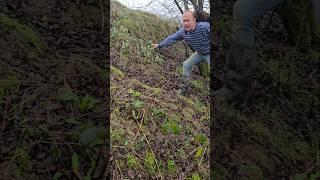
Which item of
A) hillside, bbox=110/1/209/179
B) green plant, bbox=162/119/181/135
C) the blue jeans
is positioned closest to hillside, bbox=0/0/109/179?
hillside, bbox=110/1/209/179

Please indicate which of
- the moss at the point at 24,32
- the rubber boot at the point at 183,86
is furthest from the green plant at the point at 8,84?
the rubber boot at the point at 183,86

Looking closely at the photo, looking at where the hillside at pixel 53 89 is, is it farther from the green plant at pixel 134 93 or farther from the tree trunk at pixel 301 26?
the tree trunk at pixel 301 26

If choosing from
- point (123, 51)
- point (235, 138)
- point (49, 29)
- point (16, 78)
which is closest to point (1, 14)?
point (49, 29)

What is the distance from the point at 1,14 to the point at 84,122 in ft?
3.04

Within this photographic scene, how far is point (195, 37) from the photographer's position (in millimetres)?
2422

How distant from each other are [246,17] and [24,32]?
1.25m

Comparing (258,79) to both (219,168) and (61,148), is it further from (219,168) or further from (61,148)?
(61,148)

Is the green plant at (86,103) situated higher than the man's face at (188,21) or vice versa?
the man's face at (188,21)

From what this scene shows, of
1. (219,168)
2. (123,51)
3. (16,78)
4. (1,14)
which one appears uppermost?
(1,14)

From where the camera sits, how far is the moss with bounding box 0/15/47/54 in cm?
270

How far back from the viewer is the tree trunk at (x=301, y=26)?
9.85 feet

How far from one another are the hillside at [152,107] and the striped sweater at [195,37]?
39 millimetres

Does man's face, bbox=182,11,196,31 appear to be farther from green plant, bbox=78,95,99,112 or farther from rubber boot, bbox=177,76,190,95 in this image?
green plant, bbox=78,95,99,112

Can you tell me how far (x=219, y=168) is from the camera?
2.35 m
